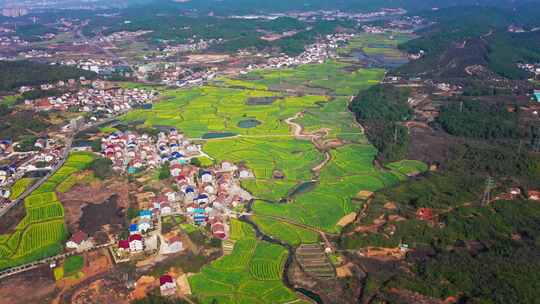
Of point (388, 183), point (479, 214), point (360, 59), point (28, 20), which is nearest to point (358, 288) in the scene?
point (479, 214)

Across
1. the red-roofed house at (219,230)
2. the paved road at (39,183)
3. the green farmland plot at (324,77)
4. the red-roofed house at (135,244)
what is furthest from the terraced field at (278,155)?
the paved road at (39,183)

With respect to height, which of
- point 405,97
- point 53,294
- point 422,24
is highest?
point 422,24

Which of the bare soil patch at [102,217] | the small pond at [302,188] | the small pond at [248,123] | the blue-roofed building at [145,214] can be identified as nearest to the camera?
the bare soil patch at [102,217]

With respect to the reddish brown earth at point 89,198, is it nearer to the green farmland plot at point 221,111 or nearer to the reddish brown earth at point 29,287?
the reddish brown earth at point 29,287

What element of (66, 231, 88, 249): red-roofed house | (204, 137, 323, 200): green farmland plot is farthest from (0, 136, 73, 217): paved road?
(204, 137, 323, 200): green farmland plot

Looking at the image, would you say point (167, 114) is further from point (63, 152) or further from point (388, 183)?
point (388, 183)

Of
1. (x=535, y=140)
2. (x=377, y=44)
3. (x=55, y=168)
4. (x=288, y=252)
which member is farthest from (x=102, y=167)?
(x=377, y=44)

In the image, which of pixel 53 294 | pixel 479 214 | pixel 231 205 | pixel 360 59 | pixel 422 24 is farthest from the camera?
pixel 422 24
